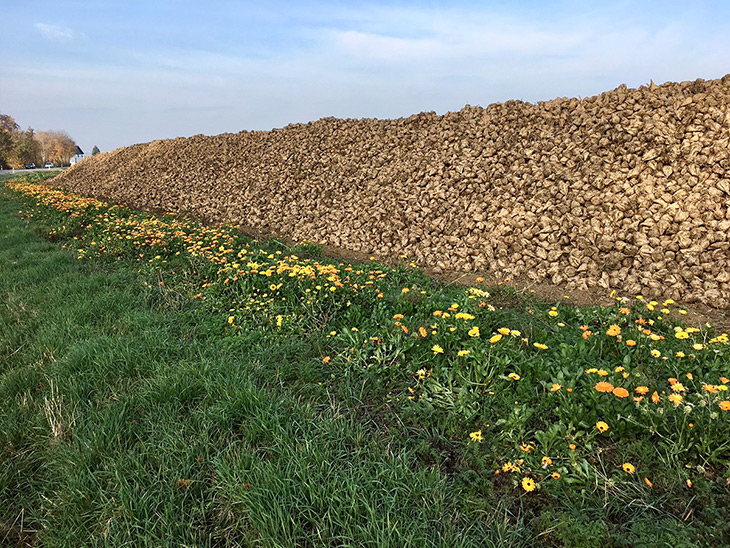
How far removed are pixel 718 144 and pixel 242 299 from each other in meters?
6.42

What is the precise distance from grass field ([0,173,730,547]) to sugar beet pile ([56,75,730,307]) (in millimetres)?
1410

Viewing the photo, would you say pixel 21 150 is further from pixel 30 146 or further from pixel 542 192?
pixel 542 192

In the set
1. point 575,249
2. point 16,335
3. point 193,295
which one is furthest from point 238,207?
point 575,249

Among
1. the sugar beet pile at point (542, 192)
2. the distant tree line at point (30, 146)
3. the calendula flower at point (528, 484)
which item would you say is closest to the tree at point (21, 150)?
the distant tree line at point (30, 146)

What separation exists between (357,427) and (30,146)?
64807 mm

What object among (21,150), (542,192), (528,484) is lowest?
(528,484)

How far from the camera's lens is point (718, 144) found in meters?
5.43

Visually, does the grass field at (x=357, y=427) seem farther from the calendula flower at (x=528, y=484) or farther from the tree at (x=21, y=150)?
the tree at (x=21, y=150)

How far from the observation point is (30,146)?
50.1m

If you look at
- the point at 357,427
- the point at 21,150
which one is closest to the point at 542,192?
the point at 357,427

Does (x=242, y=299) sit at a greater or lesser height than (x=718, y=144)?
lesser

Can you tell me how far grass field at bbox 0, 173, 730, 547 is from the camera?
1.96 m

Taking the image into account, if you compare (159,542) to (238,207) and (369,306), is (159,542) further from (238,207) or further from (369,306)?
(238,207)

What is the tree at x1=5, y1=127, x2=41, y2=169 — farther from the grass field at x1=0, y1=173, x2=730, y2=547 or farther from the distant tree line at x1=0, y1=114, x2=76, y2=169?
the grass field at x1=0, y1=173, x2=730, y2=547
